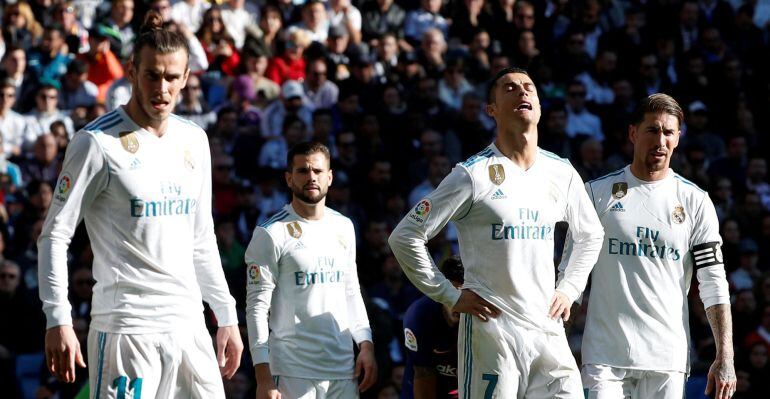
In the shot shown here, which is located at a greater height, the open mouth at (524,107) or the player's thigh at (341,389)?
the open mouth at (524,107)

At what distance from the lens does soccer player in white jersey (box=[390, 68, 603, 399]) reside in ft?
22.8

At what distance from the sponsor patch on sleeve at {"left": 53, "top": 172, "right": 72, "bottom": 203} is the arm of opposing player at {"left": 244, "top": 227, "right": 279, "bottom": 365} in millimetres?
2425

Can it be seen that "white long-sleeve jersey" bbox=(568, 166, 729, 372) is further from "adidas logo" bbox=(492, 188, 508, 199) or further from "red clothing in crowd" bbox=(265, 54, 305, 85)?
"red clothing in crowd" bbox=(265, 54, 305, 85)

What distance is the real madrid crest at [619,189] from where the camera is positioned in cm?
819

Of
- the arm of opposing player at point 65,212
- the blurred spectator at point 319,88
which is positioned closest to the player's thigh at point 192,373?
the arm of opposing player at point 65,212

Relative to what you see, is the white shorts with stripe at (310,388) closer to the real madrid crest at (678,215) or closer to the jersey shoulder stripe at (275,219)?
the jersey shoulder stripe at (275,219)

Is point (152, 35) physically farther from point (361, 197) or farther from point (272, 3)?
point (272, 3)

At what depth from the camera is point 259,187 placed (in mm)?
15148

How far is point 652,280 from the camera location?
7973 mm

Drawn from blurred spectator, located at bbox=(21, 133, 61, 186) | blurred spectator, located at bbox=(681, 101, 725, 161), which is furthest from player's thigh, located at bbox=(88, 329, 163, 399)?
blurred spectator, located at bbox=(681, 101, 725, 161)

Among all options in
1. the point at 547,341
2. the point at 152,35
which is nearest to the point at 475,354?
the point at 547,341

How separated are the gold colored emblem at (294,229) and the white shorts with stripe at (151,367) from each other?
2273 mm

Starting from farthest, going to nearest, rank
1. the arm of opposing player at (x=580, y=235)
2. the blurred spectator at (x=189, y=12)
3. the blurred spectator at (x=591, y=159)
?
1. the blurred spectator at (x=189, y=12)
2. the blurred spectator at (x=591, y=159)
3. the arm of opposing player at (x=580, y=235)

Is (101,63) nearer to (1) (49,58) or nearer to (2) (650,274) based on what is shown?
(1) (49,58)
